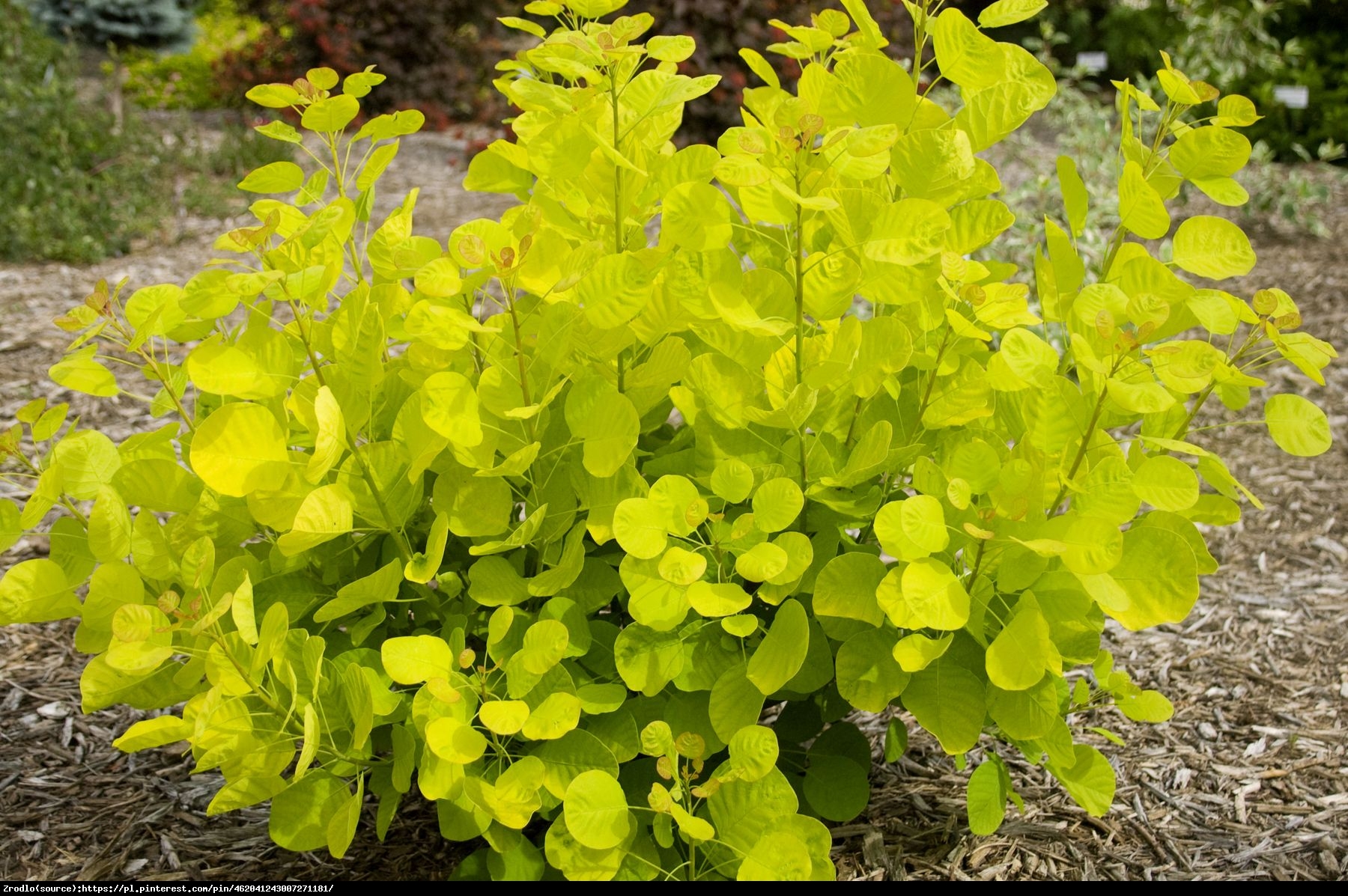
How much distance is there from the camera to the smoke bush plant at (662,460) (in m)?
1.04

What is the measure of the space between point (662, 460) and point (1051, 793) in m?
0.96

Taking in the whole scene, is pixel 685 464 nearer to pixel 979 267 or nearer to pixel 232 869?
pixel 979 267

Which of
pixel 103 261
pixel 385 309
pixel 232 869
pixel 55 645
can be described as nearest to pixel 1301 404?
pixel 385 309

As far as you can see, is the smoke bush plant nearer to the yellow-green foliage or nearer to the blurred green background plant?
the blurred green background plant

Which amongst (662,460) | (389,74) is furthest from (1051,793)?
(389,74)

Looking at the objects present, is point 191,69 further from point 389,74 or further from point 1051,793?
point 1051,793

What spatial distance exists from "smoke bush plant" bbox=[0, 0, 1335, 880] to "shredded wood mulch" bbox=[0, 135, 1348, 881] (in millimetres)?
385

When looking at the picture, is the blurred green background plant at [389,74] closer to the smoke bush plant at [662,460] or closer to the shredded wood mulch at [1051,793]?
the shredded wood mulch at [1051,793]

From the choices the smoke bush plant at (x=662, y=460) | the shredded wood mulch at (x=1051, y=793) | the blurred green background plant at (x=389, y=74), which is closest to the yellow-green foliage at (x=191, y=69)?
the blurred green background plant at (x=389, y=74)

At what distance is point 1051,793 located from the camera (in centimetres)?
175

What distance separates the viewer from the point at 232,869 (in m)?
1.60

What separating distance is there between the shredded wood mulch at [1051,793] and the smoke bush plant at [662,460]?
0.38 metres

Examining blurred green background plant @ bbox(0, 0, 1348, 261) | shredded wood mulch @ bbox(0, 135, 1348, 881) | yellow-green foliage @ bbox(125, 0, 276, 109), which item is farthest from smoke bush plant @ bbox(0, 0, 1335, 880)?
yellow-green foliage @ bbox(125, 0, 276, 109)

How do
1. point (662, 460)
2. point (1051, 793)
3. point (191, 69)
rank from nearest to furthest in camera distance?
1. point (662, 460)
2. point (1051, 793)
3. point (191, 69)
